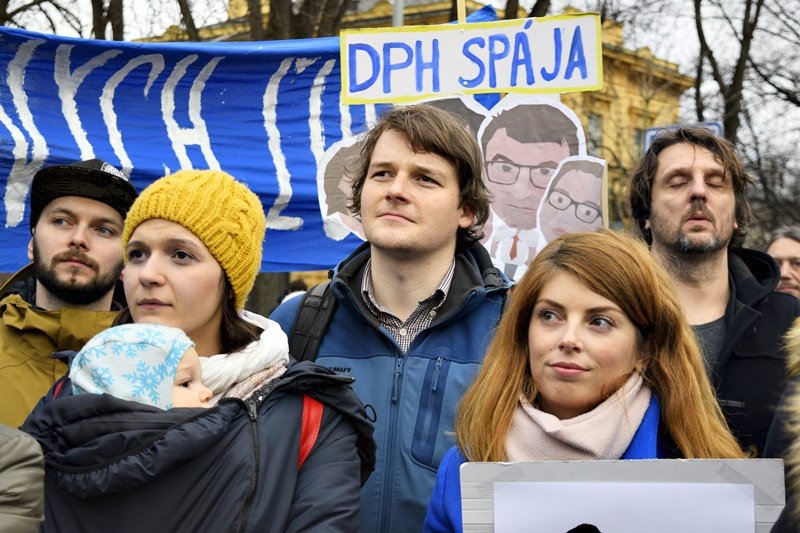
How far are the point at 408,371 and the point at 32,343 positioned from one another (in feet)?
4.02

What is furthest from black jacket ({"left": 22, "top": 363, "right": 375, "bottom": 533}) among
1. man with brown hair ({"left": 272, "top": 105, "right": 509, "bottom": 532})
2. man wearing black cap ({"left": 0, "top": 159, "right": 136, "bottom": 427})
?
man wearing black cap ({"left": 0, "top": 159, "right": 136, "bottom": 427})

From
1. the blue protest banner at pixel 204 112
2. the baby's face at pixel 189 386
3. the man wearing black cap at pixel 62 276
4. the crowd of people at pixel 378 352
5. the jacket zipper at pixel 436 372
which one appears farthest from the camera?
the blue protest banner at pixel 204 112

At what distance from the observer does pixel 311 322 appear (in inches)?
118

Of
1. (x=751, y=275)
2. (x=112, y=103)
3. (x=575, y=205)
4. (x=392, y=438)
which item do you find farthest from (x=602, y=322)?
(x=112, y=103)

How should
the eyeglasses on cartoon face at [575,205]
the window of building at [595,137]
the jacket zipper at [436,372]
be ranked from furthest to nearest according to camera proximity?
1. the window of building at [595,137]
2. the eyeglasses on cartoon face at [575,205]
3. the jacket zipper at [436,372]

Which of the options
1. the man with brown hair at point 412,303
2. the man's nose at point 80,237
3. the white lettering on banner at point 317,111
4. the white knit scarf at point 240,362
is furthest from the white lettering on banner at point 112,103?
the white knit scarf at point 240,362

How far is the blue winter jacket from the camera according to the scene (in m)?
2.69

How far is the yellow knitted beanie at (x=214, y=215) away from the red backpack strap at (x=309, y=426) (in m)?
0.45

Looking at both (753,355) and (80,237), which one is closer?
(753,355)

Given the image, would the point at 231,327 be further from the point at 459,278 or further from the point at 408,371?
the point at 459,278

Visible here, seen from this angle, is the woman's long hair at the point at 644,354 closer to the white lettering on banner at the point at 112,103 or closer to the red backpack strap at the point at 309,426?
the red backpack strap at the point at 309,426

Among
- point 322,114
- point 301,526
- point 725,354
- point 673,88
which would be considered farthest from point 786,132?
point 301,526

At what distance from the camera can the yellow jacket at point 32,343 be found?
294 cm

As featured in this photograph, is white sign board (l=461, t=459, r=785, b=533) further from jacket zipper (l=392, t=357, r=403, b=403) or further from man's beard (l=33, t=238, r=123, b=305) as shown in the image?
man's beard (l=33, t=238, r=123, b=305)
